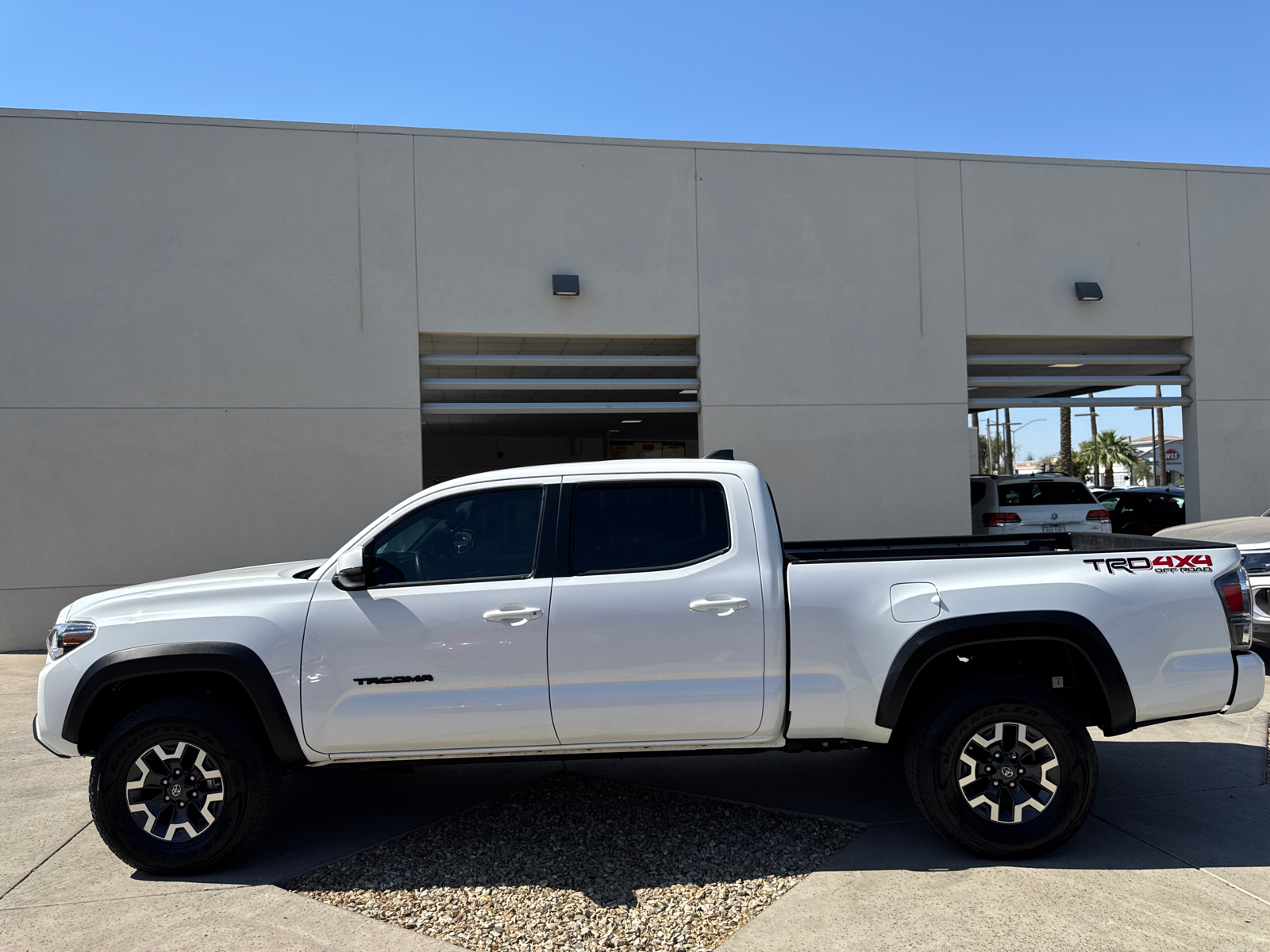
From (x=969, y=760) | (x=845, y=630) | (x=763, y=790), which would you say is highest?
(x=845, y=630)

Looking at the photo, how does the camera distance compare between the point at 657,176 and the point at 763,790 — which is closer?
the point at 763,790

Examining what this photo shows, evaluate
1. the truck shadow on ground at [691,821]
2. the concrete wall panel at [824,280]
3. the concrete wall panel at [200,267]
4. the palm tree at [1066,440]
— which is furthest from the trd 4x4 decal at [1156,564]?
the palm tree at [1066,440]

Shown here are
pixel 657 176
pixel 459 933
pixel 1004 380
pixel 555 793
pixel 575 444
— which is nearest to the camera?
pixel 459 933

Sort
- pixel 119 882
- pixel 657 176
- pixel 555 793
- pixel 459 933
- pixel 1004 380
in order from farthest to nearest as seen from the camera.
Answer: pixel 1004 380
pixel 657 176
pixel 555 793
pixel 119 882
pixel 459 933

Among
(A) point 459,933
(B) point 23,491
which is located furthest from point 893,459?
(B) point 23,491

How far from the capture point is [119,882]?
433 centimetres

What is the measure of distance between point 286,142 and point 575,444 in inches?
601

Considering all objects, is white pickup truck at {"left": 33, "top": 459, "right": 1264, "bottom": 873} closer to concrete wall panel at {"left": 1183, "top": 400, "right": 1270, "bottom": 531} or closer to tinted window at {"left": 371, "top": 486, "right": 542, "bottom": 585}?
tinted window at {"left": 371, "top": 486, "right": 542, "bottom": 585}

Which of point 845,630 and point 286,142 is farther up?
point 286,142

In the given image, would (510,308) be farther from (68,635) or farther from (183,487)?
(68,635)

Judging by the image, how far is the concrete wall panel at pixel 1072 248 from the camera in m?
12.2

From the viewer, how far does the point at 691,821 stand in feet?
16.1

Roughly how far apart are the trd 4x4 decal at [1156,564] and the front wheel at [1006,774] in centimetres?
68

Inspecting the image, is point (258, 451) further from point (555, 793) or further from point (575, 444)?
point (575, 444)
